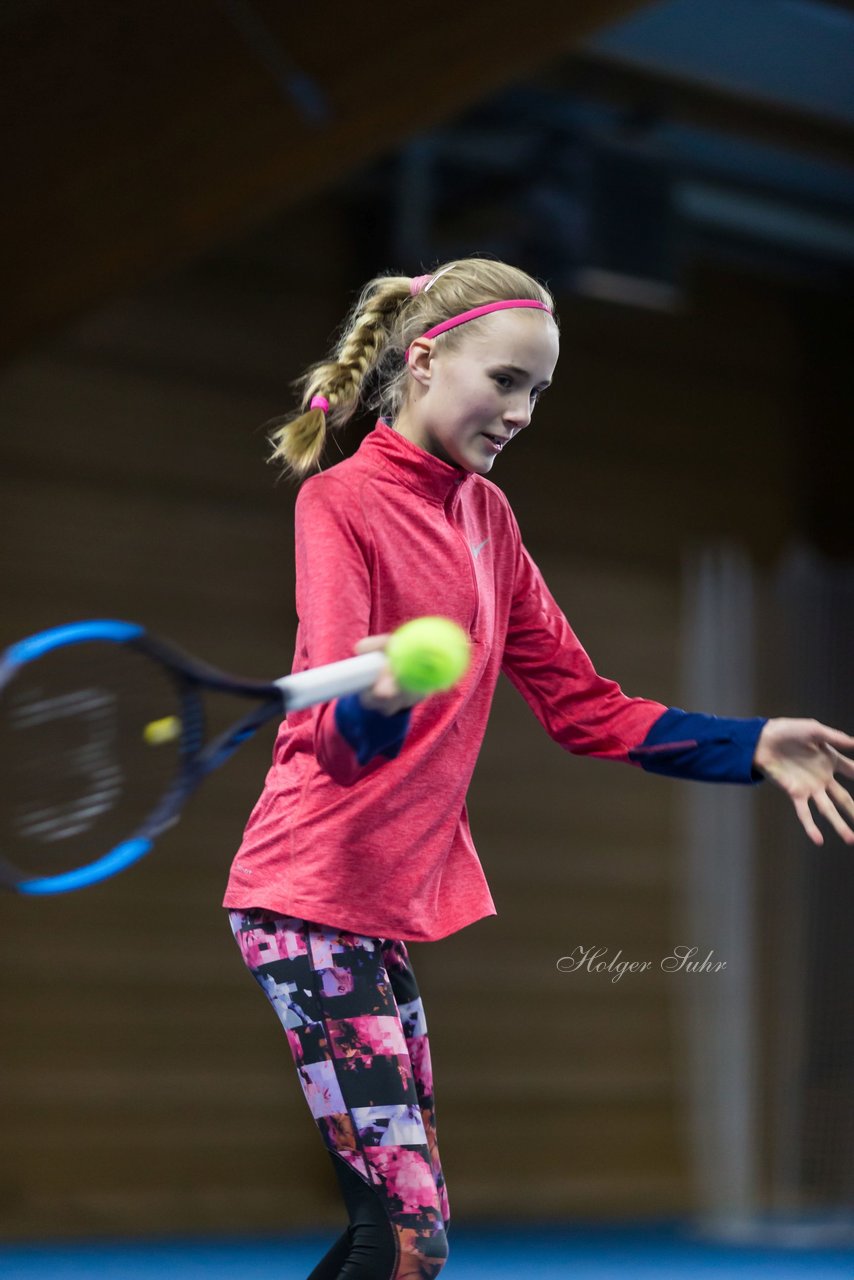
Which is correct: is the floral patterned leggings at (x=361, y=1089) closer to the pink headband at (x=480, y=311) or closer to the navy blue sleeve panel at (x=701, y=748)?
the navy blue sleeve panel at (x=701, y=748)

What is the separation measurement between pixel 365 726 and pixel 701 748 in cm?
53

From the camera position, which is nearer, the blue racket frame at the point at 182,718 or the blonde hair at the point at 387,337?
the blue racket frame at the point at 182,718

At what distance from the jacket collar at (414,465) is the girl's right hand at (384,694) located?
35cm

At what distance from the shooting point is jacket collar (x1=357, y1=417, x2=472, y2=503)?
1865 mm

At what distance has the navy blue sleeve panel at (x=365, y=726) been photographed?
1.55 m

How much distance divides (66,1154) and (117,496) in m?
2.03

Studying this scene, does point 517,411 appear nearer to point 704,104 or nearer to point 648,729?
point 648,729

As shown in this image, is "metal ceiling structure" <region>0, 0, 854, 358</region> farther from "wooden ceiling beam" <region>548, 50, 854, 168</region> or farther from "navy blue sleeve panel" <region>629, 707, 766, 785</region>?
"navy blue sleeve panel" <region>629, 707, 766, 785</region>

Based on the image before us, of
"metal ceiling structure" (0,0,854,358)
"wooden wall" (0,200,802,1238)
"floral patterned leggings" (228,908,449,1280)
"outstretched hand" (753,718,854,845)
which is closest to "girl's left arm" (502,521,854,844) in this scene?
"outstretched hand" (753,718,854,845)

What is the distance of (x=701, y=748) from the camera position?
1.93 metres

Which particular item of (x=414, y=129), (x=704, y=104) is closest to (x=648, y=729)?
(x=414, y=129)

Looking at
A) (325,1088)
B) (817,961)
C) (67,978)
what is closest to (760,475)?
(817,961)

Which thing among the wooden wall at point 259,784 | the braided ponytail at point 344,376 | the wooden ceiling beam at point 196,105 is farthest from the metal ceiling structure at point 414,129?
the braided ponytail at point 344,376

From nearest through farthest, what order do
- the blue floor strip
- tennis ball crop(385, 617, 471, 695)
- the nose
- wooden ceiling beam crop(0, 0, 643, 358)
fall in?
tennis ball crop(385, 617, 471, 695), the nose, wooden ceiling beam crop(0, 0, 643, 358), the blue floor strip
